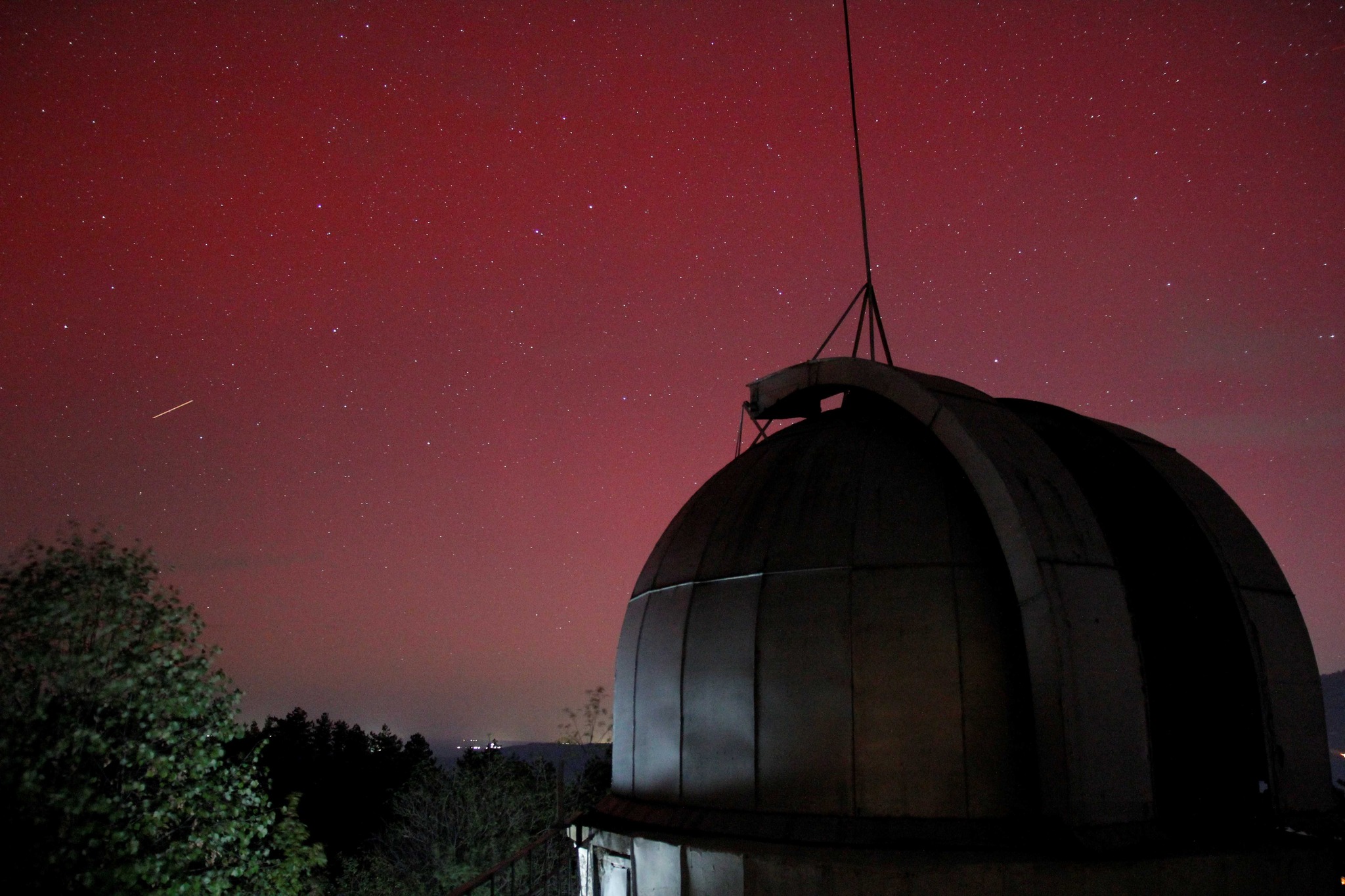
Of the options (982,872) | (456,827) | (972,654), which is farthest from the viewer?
A: (456,827)

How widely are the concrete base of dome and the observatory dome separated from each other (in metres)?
0.22

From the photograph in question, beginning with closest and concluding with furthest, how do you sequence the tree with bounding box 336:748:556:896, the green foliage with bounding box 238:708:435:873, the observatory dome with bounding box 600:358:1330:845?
the observatory dome with bounding box 600:358:1330:845 → the tree with bounding box 336:748:556:896 → the green foliage with bounding box 238:708:435:873

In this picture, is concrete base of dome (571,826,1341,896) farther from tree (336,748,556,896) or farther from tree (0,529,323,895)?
tree (336,748,556,896)

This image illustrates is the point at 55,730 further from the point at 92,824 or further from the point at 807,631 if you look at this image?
the point at 807,631

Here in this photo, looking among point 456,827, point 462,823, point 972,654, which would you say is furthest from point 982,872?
point 462,823

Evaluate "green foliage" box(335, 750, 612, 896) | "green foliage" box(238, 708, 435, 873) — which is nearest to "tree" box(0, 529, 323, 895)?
"green foliage" box(335, 750, 612, 896)

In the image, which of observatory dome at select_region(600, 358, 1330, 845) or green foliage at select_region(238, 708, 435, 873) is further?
green foliage at select_region(238, 708, 435, 873)

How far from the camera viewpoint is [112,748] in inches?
441

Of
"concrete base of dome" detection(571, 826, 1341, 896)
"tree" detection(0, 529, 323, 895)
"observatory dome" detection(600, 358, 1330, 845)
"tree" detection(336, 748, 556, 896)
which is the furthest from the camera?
"tree" detection(336, 748, 556, 896)

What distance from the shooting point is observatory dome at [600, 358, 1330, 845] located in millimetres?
7684

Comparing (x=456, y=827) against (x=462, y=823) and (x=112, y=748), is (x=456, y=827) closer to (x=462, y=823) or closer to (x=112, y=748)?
(x=462, y=823)

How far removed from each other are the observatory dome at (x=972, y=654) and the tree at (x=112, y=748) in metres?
5.54

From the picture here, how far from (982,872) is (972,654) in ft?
5.61

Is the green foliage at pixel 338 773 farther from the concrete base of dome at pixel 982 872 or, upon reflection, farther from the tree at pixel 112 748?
the concrete base of dome at pixel 982 872
